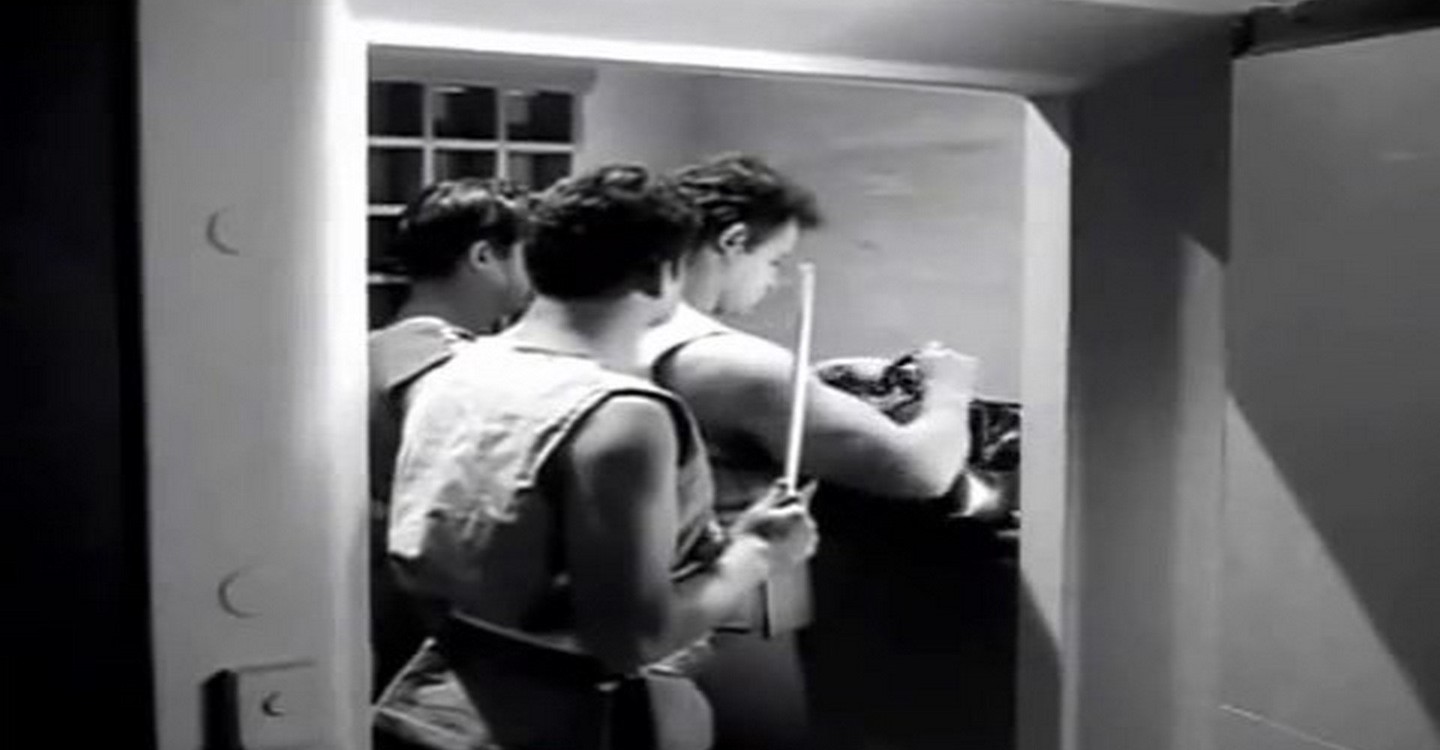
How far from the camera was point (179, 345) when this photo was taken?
2.32ft

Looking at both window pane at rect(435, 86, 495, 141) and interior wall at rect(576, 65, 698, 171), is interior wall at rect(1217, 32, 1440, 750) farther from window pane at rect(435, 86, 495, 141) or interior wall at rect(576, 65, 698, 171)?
window pane at rect(435, 86, 495, 141)

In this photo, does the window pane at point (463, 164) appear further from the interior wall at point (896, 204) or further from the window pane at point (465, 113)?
the interior wall at point (896, 204)

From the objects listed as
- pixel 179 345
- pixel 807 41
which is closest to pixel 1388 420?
pixel 807 41

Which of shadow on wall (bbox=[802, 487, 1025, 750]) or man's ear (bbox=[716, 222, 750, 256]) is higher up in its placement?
man's ear (bbox=[716, 222, 750, 256])

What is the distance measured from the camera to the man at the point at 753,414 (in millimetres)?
889

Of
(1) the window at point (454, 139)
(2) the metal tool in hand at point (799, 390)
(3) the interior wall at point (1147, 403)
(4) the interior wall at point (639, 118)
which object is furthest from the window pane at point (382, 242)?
(3) the interior wall at point (1147, 403)

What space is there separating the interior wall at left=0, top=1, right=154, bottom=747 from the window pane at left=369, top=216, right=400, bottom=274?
0.13 m

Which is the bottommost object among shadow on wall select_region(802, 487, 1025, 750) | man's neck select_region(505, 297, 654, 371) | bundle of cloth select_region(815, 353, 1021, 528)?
shadow on wall select_region(802, 487, 1025, 750)

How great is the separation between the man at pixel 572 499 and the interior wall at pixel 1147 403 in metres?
0.28

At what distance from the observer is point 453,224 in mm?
843

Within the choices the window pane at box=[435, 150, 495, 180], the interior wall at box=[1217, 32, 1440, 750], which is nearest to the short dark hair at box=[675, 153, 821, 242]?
the window pane at box=[435, 150, 495, 180]

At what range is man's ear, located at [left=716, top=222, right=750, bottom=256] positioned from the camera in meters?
0.90

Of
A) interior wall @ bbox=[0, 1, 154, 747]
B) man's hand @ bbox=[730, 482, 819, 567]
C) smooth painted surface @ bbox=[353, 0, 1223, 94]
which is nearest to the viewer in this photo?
interior wall @ bbox=[0, 1, 154, 747]

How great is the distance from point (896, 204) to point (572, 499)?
0.26 metres
